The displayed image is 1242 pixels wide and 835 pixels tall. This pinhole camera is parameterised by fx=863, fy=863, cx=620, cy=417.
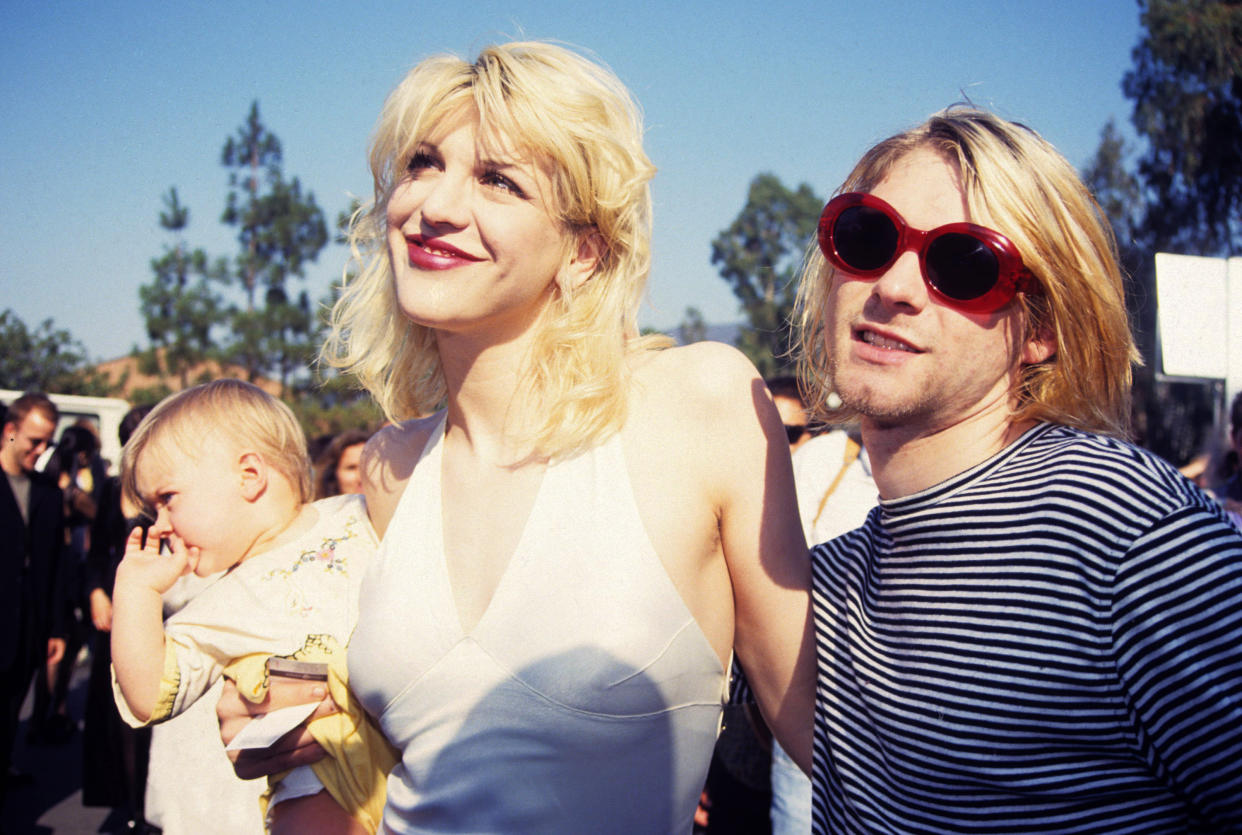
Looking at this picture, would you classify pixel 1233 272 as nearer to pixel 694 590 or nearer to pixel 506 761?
pixel 694 590

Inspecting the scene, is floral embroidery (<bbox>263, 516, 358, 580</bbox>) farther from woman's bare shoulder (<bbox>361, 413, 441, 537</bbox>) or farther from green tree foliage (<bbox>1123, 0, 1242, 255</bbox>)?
green tree foliage (<bbox>1123, 0, 1242, 255</bbox>)

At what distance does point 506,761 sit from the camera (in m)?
1.52

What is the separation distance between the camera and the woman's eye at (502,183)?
169 cm

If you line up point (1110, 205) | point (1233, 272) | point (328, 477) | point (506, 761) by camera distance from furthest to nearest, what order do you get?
point (1110, 205) → point (328, 477) → point (1233, 272) → point (506, 761)

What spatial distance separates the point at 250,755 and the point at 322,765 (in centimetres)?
16

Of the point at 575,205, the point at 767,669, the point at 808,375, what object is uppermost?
the point at 575,205

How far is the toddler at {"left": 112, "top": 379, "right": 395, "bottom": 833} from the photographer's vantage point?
1778mm

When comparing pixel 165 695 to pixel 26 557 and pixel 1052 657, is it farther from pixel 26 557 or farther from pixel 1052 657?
pixel 26 557

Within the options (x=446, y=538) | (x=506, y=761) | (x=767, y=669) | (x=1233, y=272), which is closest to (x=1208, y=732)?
(x=767, y=669)

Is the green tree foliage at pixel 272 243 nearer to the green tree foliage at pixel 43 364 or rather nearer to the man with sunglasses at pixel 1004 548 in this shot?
the green tree foliage at pixel 43 364

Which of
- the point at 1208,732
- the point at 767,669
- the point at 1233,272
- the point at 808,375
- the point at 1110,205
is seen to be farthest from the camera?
the point at 1110,205

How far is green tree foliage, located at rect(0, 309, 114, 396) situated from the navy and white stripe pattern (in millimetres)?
24152

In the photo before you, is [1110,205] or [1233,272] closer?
[1233,272]

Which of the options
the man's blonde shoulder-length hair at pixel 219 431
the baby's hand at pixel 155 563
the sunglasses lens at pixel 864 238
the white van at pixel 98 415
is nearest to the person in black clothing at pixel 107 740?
the man's blonde shoulder-length hair at pixel 219 431
